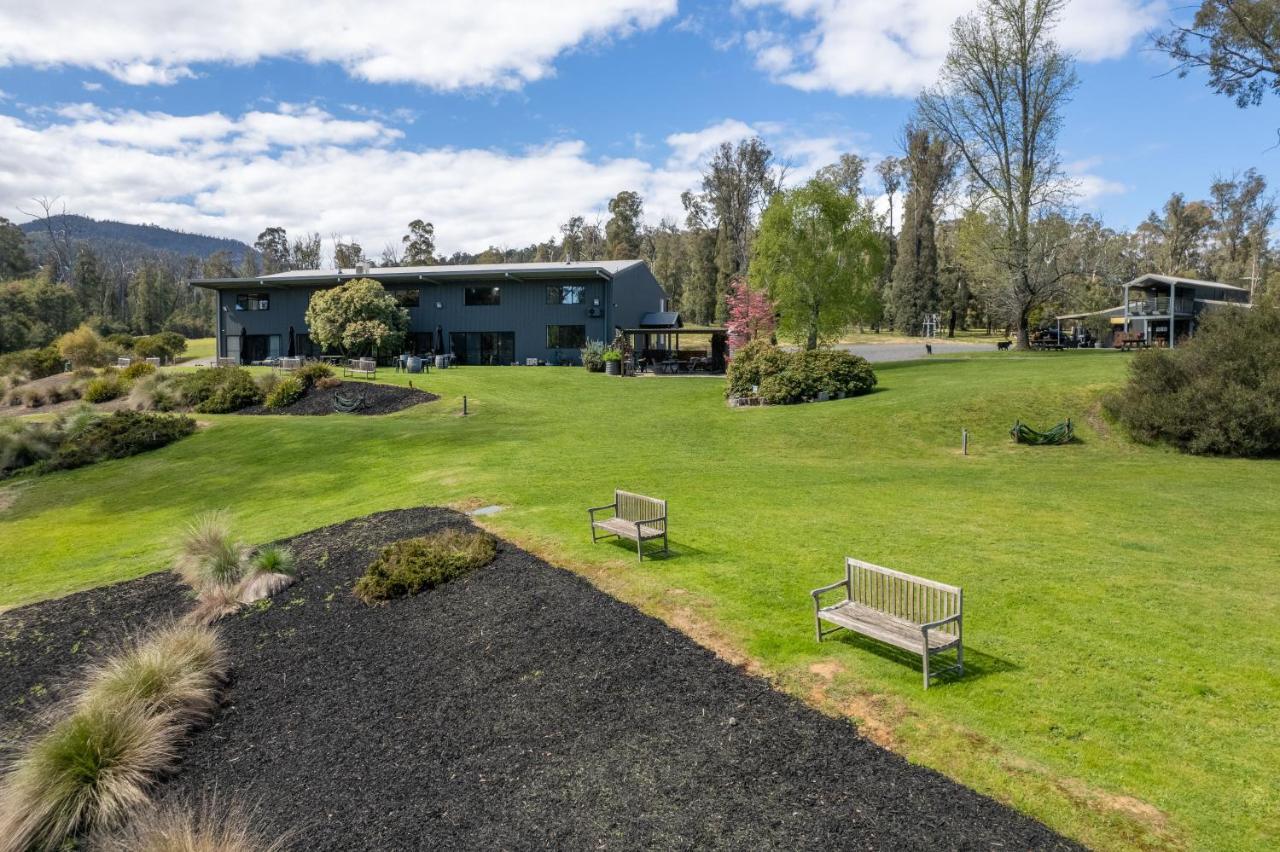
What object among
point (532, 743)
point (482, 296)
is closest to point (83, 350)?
point (482, 296)

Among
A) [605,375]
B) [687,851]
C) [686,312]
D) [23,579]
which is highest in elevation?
[686,312]

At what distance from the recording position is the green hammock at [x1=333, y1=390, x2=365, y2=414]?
2994 centimetres

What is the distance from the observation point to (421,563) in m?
10.4

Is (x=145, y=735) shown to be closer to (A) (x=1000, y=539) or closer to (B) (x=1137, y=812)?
(B) (x=1137, y=812)

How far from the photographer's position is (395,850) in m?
5.05

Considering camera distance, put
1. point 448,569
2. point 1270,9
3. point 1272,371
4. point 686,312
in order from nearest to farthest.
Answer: point 448,569, point 1272,371, point 1270,9, point 686,312

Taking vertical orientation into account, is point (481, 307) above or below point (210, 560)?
above

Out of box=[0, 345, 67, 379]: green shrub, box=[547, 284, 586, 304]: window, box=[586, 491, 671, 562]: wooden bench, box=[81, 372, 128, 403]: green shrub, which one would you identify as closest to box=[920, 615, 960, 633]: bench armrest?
box=[586, 491, 671, 562]: wooden bench

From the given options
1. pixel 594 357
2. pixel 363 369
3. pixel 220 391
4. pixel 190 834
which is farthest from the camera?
pixel 594 357

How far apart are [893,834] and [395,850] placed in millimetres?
3499

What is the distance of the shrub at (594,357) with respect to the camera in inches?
1575

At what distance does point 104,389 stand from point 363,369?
12.1 meters

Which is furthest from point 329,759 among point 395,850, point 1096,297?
point 1096,297

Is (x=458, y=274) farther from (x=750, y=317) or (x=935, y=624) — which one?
(x=935, y=624)
